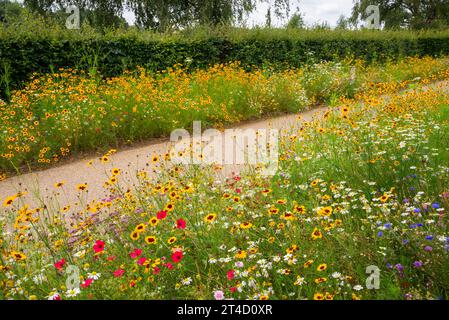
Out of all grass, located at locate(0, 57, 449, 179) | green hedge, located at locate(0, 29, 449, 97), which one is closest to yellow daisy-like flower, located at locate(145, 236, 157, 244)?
grass, located at locate(0, 57, 449, 179)

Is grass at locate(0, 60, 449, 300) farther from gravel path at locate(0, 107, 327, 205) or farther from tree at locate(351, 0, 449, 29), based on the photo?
tree at locate(351, 0, 449, 29)

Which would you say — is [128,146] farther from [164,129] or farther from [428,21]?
[428,21]

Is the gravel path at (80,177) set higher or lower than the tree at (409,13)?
lower

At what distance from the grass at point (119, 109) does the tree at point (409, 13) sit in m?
26.0

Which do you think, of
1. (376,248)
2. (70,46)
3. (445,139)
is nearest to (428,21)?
(70,46)

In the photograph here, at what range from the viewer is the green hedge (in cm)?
904

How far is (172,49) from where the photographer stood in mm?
11141

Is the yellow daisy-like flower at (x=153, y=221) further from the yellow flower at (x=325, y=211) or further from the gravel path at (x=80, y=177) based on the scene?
the gravel path at (x=80, y=177)

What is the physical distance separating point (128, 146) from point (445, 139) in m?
4.82

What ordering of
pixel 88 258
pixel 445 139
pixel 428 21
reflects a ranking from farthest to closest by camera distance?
pixel 428 21, pixel 445 139, pixel 88 258

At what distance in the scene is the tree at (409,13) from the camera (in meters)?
31.7

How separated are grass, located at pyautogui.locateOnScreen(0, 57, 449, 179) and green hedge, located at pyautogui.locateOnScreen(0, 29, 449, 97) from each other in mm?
1134

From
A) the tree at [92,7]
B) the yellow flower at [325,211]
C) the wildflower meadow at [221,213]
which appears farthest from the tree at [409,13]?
the yellow flower at [325,211]
